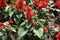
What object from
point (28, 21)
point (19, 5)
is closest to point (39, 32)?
point (28, 21)

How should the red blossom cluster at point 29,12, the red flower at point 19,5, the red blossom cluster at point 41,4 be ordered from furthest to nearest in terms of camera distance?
the red blossom cluster at point 41,4, the red flower at point 19,5, the red blossom cluster at point 29,12

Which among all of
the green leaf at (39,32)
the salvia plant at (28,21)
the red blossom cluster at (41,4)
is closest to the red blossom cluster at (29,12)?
the salvia plant at (28,21)

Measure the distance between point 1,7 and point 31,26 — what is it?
0.71 metres

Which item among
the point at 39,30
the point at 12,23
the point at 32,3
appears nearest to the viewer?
the point at 39,30

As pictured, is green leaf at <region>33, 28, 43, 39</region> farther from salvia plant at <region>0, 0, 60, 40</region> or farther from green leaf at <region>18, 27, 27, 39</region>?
green leaf at <region>18, 27, 27, 39</region>

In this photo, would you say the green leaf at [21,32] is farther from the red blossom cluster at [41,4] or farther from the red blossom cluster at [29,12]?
the red blossom cluster at [41,4]

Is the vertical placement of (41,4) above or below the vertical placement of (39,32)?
above

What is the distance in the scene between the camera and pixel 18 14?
3.44 meters

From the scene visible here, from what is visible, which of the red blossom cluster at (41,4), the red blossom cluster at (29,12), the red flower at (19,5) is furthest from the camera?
the red blossom cluster at (41,4)

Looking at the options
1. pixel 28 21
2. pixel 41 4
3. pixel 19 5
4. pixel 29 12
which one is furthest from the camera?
pixel 41 4

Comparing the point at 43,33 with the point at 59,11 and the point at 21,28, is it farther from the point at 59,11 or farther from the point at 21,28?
the point at 59,11

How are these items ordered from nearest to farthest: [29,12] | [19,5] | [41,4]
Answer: [29,12]
[19,5]
[41,4]

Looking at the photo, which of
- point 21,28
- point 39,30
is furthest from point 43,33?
point 21,28

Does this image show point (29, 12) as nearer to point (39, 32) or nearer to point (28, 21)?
point (28, 21)
